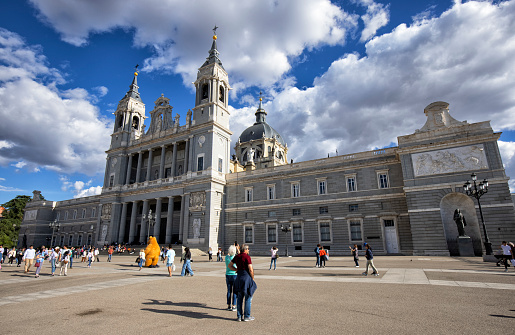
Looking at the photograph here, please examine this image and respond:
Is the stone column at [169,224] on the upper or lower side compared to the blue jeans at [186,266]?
upper

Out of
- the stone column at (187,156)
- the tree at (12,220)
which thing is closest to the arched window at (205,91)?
the stone column at (187,156)

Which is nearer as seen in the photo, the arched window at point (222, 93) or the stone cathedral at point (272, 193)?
the stone cathedral at point (272, 193)

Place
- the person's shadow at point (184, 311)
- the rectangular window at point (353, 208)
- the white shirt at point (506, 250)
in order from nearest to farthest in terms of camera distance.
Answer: the person's shadow at point (184, 311) < the white shirt at point (506, 250) < the rectangular window at point (353, 208)

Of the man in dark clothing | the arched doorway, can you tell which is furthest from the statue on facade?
the man in dark clothing

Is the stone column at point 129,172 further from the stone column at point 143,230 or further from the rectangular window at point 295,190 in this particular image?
the rectangular window at point 295,190

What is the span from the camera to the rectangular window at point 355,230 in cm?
3200

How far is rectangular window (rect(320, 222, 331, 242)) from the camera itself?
110 feet

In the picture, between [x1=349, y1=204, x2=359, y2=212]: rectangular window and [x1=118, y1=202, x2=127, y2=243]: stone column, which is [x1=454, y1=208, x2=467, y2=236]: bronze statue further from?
[x1=118, y1=202, x2=127, y2=243]: stone column

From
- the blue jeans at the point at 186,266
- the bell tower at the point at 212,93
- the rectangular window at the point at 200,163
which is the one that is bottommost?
the blue jeans at the point at 186,266

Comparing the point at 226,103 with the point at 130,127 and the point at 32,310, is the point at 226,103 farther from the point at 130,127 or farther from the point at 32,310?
the point at 32,310

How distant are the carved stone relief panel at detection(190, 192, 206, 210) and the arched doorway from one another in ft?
92.4

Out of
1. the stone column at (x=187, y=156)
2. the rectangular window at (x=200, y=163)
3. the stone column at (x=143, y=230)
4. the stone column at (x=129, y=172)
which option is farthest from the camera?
the stone column at (x=129, y=172)

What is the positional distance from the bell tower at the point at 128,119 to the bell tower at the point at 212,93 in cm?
1660

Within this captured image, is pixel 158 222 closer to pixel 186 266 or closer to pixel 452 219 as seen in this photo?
pixel 186 266
